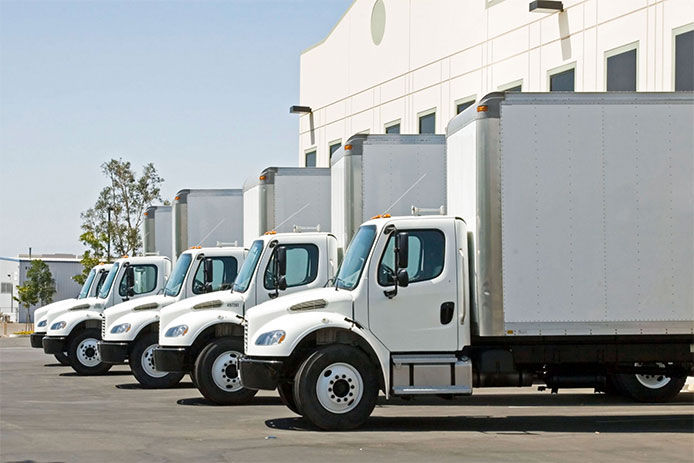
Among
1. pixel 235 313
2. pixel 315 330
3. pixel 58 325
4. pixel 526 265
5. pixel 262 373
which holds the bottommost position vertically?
pixel 58 325

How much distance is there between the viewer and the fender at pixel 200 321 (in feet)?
56.2

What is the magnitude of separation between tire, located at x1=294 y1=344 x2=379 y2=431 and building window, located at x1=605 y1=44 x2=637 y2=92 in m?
11.1

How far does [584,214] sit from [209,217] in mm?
12071

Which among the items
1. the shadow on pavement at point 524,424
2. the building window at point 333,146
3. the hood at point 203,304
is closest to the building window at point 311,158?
the building window at point 333,146

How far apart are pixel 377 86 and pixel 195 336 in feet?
60.1

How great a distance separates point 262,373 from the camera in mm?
13477

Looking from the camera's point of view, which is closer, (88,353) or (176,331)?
(176,331)

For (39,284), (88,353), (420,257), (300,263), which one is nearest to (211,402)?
(300,263)

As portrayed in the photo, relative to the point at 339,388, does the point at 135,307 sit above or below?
above

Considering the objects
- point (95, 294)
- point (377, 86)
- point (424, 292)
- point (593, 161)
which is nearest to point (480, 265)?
point (424, 292)

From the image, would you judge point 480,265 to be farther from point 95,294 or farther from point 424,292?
point 95,294

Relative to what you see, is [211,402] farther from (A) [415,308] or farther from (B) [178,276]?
(A) [415,308]

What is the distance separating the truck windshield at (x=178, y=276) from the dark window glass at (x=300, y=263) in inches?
144

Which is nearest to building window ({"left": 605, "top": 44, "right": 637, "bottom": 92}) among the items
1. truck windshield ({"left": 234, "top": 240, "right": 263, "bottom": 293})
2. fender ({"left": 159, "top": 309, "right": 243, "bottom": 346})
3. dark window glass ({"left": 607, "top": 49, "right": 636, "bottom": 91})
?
dark window glass ({"left": 607, "top": 49, "right": 636, "bottom": 91})
